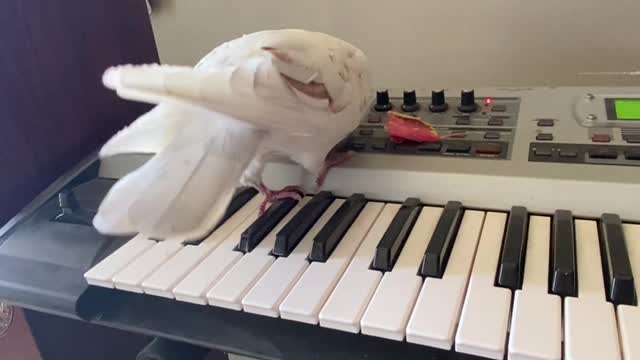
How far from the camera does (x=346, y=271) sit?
42 centimetres

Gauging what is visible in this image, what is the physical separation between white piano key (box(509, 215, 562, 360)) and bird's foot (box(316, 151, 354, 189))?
187 millimetres

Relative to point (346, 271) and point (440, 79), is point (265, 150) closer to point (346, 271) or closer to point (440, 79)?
point (346, 271)

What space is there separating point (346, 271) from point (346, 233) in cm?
6

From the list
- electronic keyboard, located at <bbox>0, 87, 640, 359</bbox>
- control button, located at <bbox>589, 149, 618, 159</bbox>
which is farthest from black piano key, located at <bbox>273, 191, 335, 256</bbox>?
control button, located at <bbox>589, 149, 618, 159</bbox>

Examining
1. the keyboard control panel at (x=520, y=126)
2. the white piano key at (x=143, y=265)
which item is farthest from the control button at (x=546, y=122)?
the white piano key at (x=143, y=265)

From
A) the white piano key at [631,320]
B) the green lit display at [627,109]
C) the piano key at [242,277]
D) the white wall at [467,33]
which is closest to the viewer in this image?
the white piano key at [631,320]

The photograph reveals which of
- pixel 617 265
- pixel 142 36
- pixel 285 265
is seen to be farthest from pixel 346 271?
pixel 142 36

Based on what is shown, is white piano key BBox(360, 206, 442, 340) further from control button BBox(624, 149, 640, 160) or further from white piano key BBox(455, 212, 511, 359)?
control button BBox(624, 149, 640, 160)

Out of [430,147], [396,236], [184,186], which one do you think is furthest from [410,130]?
[184,186]

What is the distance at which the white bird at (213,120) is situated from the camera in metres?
0.37

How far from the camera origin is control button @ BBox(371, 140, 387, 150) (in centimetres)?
54

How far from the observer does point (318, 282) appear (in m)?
0.41

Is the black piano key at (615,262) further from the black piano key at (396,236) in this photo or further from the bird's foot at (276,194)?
the bird's foot at (276,194)

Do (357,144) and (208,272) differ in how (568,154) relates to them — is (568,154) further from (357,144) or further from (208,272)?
(208,272)
